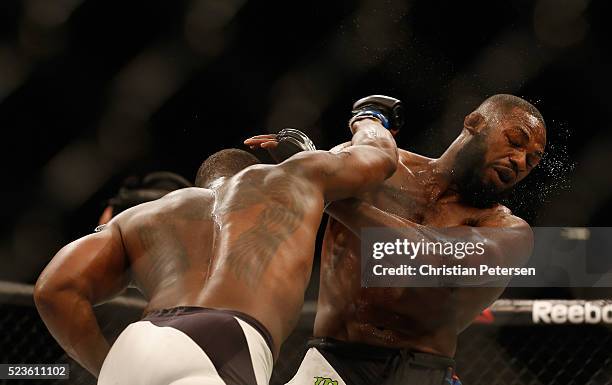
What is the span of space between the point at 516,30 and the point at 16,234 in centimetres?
203

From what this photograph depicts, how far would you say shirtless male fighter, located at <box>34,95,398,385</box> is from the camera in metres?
1.23

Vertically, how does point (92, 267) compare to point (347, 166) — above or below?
below

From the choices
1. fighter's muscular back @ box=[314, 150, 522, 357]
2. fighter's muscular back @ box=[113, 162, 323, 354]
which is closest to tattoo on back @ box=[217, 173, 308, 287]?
fighter's muscular back @ box=[113, 162, 323, 354]

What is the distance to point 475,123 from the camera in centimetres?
200

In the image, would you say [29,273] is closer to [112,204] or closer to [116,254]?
[112,204]

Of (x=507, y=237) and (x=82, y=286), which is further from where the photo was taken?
(x=507, y=237)

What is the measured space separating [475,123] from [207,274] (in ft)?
3.10

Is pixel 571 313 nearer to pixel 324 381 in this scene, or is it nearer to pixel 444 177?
pixel 444 177

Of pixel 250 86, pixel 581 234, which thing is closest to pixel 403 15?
pixel 250 86

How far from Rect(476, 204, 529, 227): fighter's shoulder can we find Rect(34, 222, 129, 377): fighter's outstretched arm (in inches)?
35.5

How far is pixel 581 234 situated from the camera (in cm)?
274

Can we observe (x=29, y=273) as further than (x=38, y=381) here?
Yes

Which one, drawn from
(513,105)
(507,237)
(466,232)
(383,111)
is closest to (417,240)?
(466,232)

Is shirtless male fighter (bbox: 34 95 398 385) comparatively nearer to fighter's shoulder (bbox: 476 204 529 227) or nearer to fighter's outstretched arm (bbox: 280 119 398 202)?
fighter's outstretched arm (bbox: 280 119 398 202)
